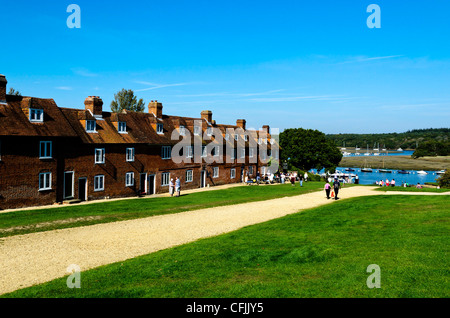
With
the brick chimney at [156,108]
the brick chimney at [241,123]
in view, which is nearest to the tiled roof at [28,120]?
the brick chimney at [156,108]

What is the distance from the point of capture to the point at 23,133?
3191cm

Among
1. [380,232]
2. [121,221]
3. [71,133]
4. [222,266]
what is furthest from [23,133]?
[380,232]

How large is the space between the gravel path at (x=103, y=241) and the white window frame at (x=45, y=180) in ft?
43.2

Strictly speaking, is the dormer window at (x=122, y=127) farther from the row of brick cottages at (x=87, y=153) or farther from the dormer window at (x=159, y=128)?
the dormer window at (x=159, y=128)

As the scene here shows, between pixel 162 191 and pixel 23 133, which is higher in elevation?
pixel 23 133

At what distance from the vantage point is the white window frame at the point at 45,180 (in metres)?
33.6

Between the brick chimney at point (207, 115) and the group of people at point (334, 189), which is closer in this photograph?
the group of people at point (334, 189)

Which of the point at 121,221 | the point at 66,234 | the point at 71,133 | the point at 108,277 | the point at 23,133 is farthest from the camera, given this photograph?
the point at 71,133

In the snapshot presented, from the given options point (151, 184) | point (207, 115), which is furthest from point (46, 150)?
point (207, 115)

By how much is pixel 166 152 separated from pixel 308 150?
1785 inches

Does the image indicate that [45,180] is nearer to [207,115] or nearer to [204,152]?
[204,152]

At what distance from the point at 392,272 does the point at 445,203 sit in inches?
760
